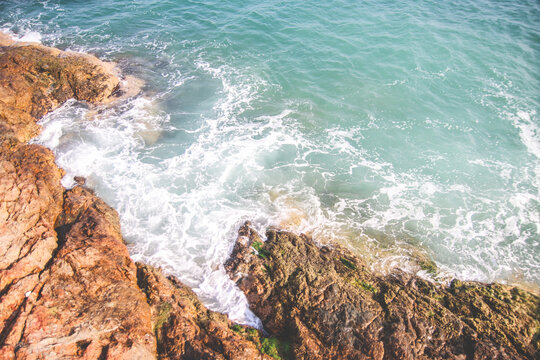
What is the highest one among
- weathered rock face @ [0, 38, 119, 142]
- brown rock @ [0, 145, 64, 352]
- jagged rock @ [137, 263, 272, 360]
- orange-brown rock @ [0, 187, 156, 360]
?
weathered rock face @ [0, 38, 119, 142]

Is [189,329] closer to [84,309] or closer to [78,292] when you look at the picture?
[84,309]

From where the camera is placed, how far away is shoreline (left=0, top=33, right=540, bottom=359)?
759 centimetres

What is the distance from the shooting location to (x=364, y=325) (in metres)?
9.52

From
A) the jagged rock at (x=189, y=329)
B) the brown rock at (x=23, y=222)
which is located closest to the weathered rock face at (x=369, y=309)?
the jagged rock at (x=189, y=329)

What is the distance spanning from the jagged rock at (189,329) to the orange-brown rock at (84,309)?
0.35 metres

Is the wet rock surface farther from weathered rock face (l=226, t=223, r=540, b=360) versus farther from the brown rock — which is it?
weathered rock face (l=226, t=223, r=540, b=360)

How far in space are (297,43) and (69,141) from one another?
20.2 m

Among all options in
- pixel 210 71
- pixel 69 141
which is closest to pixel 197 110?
pixel 210 71

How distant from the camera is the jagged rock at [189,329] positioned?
8109 millimetres

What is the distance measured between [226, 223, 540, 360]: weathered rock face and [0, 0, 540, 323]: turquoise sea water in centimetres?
120

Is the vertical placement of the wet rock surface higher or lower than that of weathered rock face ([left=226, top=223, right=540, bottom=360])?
higher

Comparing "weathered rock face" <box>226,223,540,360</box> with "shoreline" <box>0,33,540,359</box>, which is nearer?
"shoreline" <box>0,33,540,359</box>

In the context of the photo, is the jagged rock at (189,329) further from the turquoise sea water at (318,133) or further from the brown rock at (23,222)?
the brown rock at (23,222)

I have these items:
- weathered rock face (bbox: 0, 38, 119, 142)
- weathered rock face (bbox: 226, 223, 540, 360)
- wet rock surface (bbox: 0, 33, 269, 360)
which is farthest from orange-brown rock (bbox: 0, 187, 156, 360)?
weathered rock face (bbox: 0, 38, 119, 142)
